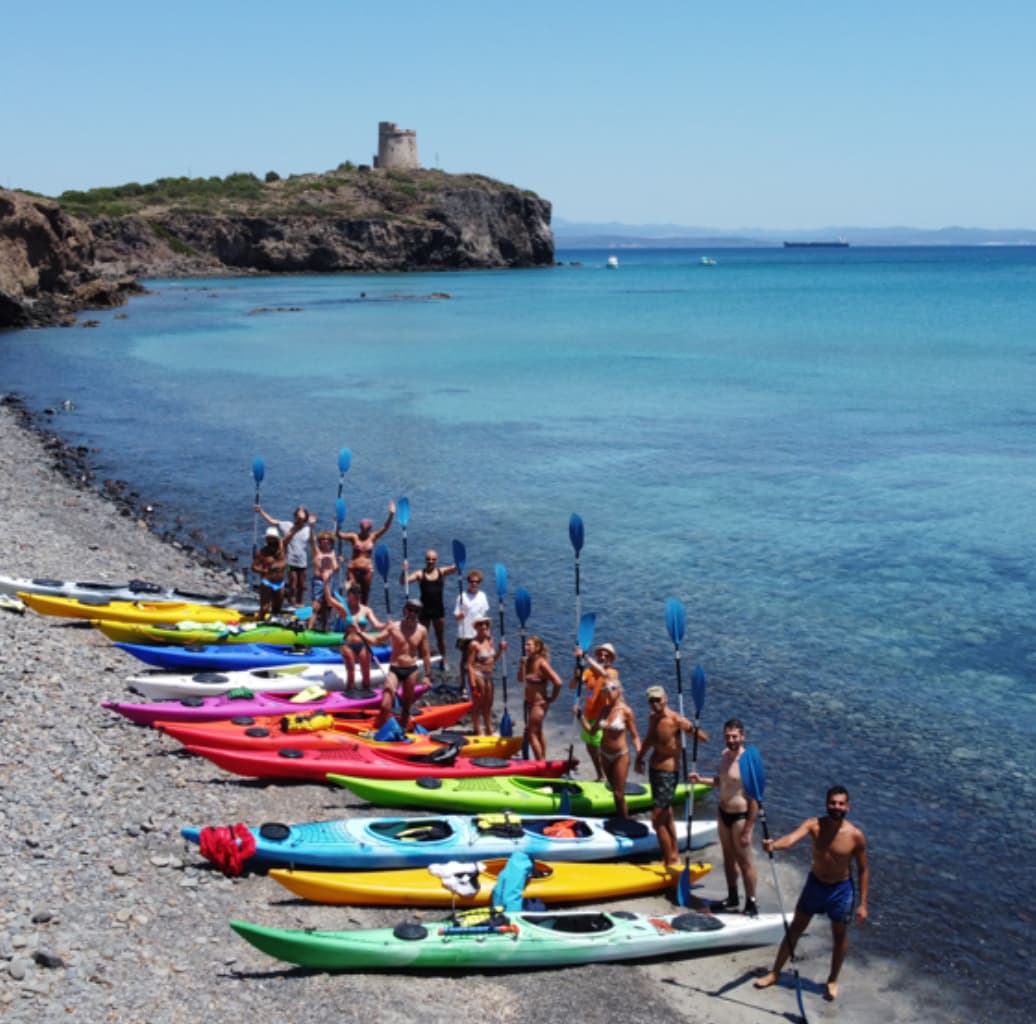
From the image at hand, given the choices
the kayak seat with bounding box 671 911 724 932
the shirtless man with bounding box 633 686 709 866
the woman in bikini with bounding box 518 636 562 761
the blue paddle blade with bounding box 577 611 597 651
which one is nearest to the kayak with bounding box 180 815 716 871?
the shirtless man with bounding box 633 686 709 866

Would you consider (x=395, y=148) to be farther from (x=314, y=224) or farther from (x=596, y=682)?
(x=596, y=682)

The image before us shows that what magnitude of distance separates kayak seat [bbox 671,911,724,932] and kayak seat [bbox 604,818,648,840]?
1.40 m

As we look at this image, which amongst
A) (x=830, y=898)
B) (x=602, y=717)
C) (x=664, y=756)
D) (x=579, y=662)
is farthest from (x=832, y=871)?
A: (x=579, y=662)

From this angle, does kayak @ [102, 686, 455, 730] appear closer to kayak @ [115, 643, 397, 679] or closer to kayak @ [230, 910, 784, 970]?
kayak @ [115, 643, 397, 679]

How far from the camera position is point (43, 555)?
66.6 ft

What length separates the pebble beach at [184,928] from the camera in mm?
8758

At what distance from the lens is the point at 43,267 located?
71.2m

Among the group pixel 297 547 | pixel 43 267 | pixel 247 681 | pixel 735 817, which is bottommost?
pixel 247 681

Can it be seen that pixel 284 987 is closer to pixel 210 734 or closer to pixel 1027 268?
pixel 210 734

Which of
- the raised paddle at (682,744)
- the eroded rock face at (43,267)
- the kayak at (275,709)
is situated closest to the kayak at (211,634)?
the kayak at (275,709)

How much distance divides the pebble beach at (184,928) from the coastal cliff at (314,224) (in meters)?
94.1

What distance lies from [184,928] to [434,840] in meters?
2.34

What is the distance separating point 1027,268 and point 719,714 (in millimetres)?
165944

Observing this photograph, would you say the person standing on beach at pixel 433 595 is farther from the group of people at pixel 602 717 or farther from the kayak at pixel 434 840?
the kayak at pixel 434 840
